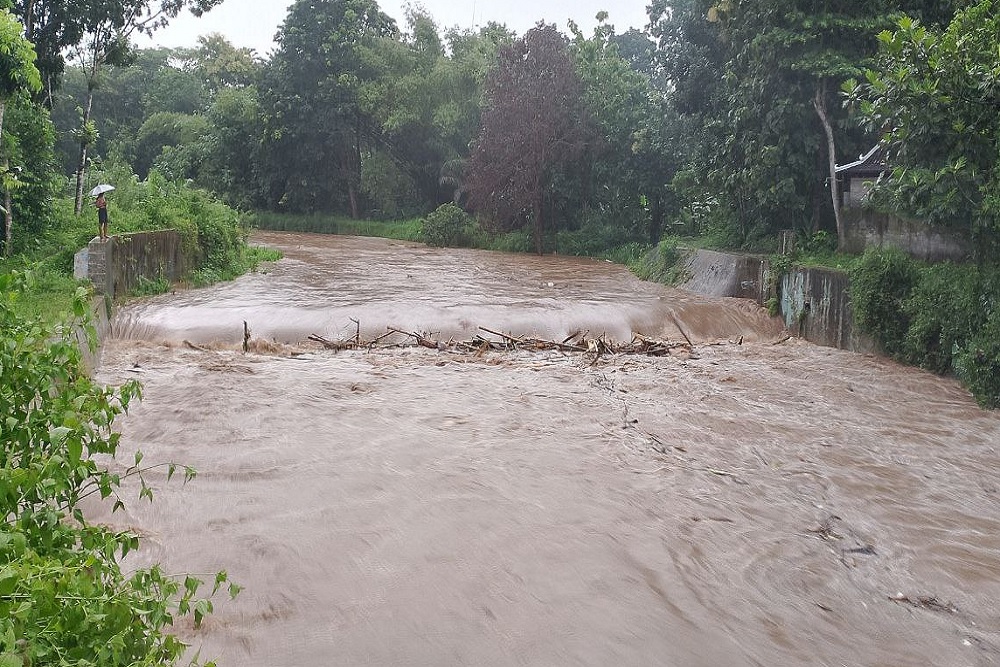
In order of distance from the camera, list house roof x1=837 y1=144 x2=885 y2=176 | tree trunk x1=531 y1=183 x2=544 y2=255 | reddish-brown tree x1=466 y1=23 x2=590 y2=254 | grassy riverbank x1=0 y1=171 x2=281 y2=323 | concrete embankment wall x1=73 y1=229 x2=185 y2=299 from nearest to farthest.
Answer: concrete embankment wall x1=73 y1=229 x2=185 y2=299 < grassy riverbank x1=0 y1=171 x2=281 y2=323 < house roof x1=837 y1=144 x2=885 y2=176 < reddish-brown tree x1=466 y1=23 x2=590 y2=254 < tree trunk x1=531 y1=183 x2=544 y2=255

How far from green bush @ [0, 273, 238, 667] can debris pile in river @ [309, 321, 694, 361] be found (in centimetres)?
858

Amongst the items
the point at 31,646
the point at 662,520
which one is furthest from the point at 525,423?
the point at 31,646

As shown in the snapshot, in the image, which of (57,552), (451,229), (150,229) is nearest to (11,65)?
(150,229)

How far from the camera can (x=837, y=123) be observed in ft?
→ 58.4

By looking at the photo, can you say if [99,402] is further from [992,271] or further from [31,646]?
[992,271]

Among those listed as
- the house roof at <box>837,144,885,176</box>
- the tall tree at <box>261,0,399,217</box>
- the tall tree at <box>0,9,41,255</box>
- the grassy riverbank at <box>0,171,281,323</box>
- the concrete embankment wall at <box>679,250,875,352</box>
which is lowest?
the concrete embankment wall at <box>679,250,875,352</box>

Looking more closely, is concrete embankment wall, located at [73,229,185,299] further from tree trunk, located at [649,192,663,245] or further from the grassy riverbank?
tree trunk, located at [649,192,663,245]

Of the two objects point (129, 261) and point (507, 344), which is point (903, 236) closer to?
point (507, 344)

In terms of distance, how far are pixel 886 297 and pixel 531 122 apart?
1757 centimetres

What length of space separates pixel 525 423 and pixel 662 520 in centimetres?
262

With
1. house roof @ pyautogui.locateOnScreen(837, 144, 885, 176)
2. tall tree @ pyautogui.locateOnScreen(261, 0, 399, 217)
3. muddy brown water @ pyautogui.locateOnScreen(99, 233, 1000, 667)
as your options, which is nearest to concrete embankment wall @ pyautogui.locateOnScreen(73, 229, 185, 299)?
muddy brown water @ pyautogui.locateOnScreen(99, 233, 1000, 667)

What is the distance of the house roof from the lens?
55.3 ft

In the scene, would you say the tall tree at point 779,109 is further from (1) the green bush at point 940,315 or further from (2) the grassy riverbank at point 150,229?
(2) the grassy riverbank at point 150,229

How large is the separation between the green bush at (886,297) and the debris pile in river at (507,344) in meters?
2.52
